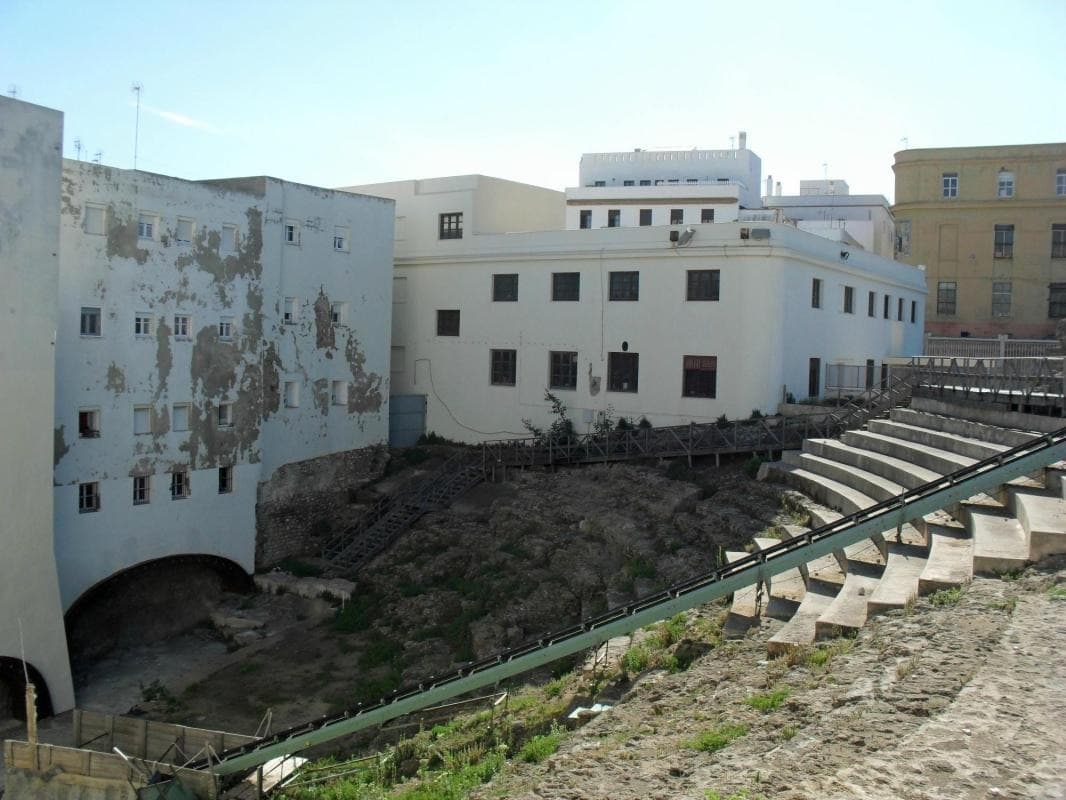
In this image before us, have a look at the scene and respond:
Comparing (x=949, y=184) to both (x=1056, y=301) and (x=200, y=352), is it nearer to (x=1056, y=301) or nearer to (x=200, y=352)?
(x=1056, y=301)

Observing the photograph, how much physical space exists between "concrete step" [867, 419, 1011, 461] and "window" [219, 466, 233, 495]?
1707cm

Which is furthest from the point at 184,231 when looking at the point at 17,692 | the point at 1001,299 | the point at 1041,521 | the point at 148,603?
the point at 1001,299

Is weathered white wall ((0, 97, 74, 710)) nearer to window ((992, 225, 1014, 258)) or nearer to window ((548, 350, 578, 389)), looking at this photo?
window ((548, 350, 578, 389))

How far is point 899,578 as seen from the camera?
1266 centimetres

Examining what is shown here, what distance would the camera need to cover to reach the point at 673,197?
→ 4753cm

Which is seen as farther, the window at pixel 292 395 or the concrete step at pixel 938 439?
the window at pixel 292 395

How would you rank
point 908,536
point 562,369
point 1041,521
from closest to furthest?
point 1041,521
point 908,536
point 562,369

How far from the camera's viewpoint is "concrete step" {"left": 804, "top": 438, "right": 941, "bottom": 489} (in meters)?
17.5

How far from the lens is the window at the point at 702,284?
30.1 metres

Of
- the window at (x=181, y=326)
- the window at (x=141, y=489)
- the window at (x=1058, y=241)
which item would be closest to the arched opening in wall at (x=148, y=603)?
the window at (x=141, y=489)

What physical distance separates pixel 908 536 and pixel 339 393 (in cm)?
2114

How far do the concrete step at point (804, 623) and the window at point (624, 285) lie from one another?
59.5ft

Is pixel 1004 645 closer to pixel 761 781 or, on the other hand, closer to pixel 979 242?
pixel 761 781

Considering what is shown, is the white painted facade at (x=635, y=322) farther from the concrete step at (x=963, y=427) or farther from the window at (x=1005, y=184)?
the window at (x=1005, y=184)
